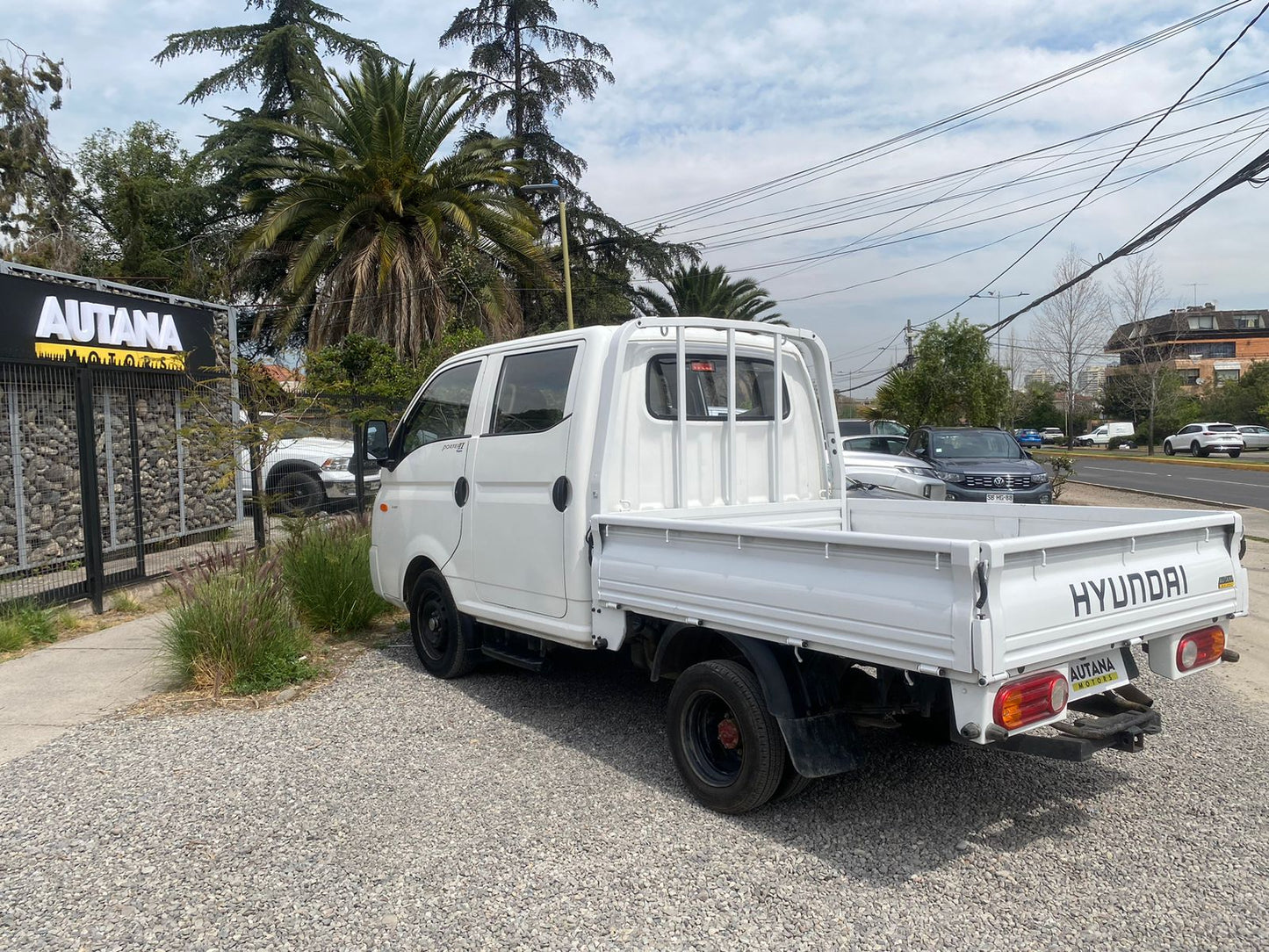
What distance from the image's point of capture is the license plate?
384cm

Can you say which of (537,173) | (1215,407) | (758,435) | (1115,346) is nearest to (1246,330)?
(1215,407)

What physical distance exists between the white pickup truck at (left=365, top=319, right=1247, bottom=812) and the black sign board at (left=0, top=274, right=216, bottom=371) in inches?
214

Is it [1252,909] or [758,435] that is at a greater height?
[758,435]

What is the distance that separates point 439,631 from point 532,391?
6.53 feet

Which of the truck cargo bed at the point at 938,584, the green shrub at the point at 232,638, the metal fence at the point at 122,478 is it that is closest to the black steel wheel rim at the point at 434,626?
the green shrub at the point at 232,638

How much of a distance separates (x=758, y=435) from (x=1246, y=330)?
9370 centimetres

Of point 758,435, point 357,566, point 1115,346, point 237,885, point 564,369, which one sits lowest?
point 237,885

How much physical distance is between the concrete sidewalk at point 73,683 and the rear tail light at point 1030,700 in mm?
5209

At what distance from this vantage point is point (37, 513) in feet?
30.4

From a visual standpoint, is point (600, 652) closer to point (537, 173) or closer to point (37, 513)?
point (37, 513)

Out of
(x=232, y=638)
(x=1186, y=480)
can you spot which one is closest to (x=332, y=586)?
(x=232, y=638)

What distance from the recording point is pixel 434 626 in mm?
6766

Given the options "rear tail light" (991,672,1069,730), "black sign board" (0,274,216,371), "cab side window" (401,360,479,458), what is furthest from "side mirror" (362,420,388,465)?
"black sign board" (0,274,216,371)

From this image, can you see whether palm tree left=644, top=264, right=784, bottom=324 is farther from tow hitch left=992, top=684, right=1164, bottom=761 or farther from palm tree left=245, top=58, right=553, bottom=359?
tow hitch left=992, top=684, right=1164, bottom=761
